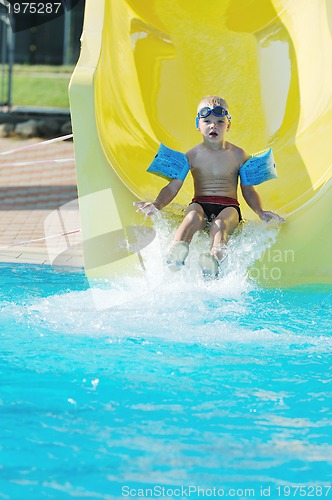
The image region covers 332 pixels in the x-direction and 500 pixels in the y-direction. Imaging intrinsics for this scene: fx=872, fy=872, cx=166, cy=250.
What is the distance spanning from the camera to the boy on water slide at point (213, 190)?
169 inches

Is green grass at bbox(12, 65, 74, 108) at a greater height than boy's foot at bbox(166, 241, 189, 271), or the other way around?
green grass at bbox(12, 65, 74, 108)

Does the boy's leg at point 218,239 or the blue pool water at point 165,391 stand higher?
the boy's leg at point 218,239

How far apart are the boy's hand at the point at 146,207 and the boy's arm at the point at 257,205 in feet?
1.82

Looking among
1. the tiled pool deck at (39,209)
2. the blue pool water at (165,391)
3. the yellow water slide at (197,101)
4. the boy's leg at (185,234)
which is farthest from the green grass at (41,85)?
the blue pool water at (165,391)

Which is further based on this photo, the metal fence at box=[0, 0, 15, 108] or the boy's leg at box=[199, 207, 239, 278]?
the metal fence at box=[0, 0, 15, 108]

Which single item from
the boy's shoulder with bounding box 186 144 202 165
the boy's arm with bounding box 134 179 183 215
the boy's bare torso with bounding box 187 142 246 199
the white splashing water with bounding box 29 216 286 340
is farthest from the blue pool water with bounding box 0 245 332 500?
the boy's shoulder with bounding box 186 144 202 165

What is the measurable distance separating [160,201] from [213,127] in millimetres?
556

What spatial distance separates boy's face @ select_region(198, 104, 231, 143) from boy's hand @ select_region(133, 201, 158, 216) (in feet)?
2.00

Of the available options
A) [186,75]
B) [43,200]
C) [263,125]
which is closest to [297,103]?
[263,125]

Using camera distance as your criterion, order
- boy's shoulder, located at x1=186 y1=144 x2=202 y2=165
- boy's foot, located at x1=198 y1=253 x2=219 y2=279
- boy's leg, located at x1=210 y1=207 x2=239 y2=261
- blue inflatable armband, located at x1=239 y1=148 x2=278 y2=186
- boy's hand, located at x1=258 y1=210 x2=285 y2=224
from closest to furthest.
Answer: boy's foot, located at x1=198 y1=253 x2=219 y2=279
boy's leg, located at x1=210 y1=207 x2=239 y2=261
boy's hand, located at x1=258 y1=210 x2=285 y2=224
blue inflatable armband, located at x1=239 y1=148 x2=278 y2=186
boy's shoulder, located at x1=186 y1=144 x2=202 y2=165

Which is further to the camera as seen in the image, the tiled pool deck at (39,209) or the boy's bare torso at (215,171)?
the tiled pool deck at (39,209)

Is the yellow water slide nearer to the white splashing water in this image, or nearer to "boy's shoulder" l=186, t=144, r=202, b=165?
the white splashing water

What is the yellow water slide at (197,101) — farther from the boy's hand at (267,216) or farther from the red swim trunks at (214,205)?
the red swim trunks at (214,205)

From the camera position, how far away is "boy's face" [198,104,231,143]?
4652 millimetres
